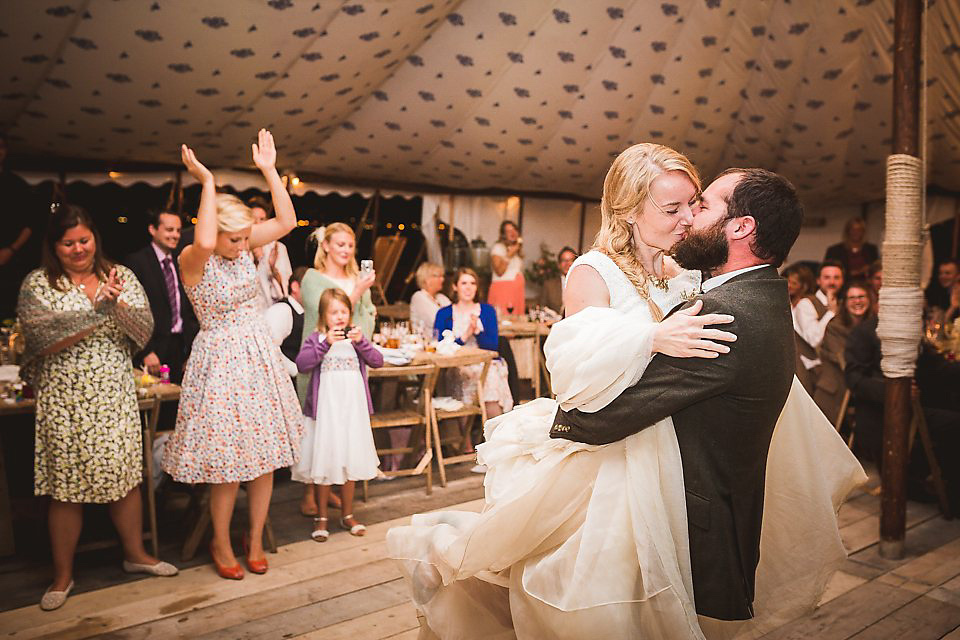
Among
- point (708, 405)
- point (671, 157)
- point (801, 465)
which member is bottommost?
point (801, 465)

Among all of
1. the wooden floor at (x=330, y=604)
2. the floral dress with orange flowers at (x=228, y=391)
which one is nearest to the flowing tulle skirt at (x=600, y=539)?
the wooden floor at (x=330, y=604)

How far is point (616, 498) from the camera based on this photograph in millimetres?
1645

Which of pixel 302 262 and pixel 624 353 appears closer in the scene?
pixel 624 353

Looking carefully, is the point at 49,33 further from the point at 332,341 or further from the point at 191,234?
the point at 332,341

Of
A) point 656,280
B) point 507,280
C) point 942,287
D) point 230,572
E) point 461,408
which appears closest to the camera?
point 656,280

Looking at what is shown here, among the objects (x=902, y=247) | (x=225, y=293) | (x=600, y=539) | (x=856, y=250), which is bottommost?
(x=600, y=539)

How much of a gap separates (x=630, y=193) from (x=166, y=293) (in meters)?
3.72

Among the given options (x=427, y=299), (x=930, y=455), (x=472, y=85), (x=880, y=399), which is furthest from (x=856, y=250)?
(x=427, y=299)

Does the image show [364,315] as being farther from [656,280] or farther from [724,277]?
[724,277]

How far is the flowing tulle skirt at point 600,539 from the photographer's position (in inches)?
62.0

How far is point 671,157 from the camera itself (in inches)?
73.1

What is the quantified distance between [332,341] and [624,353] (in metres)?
2.42

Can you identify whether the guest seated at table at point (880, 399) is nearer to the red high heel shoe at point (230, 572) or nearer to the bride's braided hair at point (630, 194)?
the bride's braided hair at point (630, 194)

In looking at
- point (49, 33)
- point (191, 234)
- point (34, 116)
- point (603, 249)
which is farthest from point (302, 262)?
point (603, 249)
